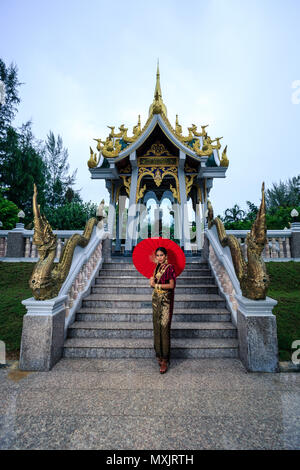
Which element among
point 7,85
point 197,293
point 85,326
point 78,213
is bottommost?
point 85,326

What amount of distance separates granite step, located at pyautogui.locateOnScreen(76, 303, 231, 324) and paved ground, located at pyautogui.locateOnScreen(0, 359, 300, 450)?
99 cm

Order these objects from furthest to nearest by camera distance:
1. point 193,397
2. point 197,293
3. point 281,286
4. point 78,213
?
point 78,213
point 281,286
point 197,293
point 193,397

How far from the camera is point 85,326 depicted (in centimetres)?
398

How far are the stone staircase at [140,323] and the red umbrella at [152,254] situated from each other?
130 centimetres

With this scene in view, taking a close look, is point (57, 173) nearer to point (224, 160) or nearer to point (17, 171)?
point (17, 171)

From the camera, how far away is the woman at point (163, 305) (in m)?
A: 3.11

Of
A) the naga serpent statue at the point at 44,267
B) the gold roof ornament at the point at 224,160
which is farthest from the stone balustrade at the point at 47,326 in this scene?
the gold roof ornament at the point at 224,160

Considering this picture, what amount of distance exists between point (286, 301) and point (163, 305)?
3631mm

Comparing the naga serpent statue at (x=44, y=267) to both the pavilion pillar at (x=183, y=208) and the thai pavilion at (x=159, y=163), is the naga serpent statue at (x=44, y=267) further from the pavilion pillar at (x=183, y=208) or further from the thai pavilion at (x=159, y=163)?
the pavilion pillar at (x=183, y=208)

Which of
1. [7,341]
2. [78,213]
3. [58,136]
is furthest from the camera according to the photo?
[58,136]
